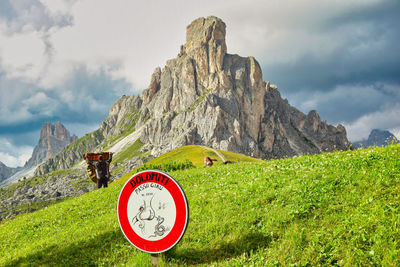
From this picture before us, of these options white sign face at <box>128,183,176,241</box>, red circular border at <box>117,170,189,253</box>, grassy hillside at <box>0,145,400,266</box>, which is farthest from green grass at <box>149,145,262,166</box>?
white sign face at <box>128,183,176,241</box>

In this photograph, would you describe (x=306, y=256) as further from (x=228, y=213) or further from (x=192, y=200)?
(x=192, y=200)

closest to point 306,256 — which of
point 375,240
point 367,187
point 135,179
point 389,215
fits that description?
point 375,240

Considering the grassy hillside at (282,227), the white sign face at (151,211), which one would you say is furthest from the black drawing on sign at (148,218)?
the grassy hillside at (282,227)

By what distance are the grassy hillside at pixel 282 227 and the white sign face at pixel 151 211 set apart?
0.80m

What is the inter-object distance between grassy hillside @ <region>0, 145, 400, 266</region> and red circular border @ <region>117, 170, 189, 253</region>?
44 cm

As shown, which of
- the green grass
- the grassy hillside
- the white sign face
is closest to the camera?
the grassy hillside

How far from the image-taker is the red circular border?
250 inches

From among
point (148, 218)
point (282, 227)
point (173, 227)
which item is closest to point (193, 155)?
point (282, 227)

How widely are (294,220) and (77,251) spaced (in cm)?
769

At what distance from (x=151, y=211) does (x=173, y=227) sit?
746 millimetres

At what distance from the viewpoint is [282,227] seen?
7703mm

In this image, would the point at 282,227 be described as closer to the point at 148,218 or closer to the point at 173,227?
the point at 173,227

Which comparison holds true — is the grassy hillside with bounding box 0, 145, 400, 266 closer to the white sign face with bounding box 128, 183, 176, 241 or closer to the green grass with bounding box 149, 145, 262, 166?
the white sign face with bounding box 128, 183, 176, 241

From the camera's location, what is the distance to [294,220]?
7.88m
